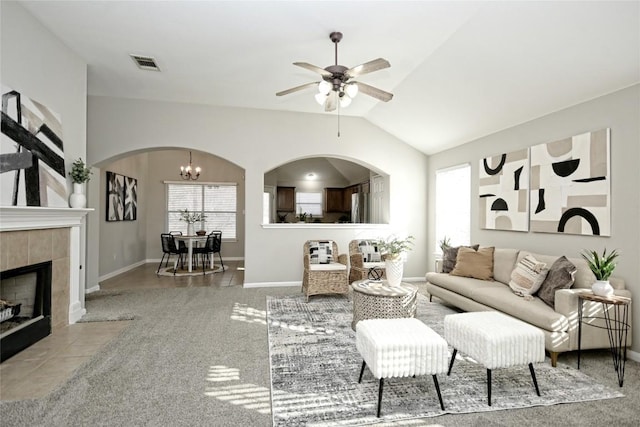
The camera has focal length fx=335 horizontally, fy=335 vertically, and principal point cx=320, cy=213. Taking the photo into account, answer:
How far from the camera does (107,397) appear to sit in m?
A: 2.29

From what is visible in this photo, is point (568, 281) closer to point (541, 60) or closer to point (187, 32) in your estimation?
point (541, 60)

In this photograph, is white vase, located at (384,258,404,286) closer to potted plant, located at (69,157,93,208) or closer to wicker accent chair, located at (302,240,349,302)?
wicker accent chair, located at (302,240,349,302)

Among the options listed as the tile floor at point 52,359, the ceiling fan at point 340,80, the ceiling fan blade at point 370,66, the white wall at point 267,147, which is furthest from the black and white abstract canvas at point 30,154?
the ceiling fan blade at point 370,66

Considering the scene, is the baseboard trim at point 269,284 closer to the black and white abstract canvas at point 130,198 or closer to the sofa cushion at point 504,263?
the sofa cushion at point 504,263

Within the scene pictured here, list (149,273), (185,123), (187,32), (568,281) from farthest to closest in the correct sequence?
1. (149,273)
2. (185,123)
3. (187,32)
4. (568,281)

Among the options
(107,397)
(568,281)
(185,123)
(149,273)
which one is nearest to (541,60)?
(568,281)

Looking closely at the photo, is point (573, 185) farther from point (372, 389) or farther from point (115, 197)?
point (115, 197)

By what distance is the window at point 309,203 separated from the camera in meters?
10.4

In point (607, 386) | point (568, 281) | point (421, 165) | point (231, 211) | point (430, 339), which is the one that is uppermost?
point (421, 165)

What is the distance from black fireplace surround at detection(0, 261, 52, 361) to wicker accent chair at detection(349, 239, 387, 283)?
391cm

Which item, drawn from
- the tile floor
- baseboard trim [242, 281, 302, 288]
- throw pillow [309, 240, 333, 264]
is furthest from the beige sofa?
the tile floor

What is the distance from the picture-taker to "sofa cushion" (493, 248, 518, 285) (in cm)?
410

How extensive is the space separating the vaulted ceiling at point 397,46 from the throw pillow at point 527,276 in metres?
1.80

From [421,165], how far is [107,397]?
19.4 ft
